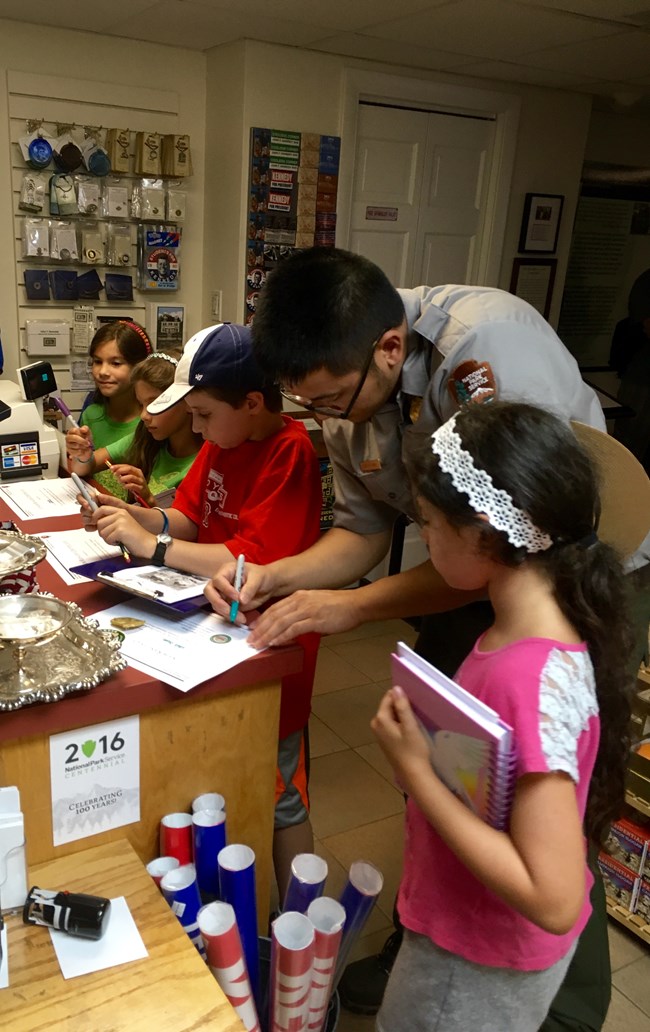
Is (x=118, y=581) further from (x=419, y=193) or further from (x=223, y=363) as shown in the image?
(x=419, y=193)

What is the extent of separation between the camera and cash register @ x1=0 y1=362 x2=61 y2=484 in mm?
2455

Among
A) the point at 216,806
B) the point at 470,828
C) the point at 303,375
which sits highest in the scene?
the point at 303,375

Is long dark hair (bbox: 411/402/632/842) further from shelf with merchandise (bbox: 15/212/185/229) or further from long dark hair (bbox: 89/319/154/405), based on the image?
shelf with merchandise (bbox: 15/212/185/229)

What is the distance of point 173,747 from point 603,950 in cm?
94

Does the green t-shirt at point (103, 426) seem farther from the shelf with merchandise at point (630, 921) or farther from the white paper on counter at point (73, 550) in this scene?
the shelf with merchandise at point (630, 921)

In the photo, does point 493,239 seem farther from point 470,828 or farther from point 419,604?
point 470,828

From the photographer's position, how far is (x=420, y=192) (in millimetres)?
3723

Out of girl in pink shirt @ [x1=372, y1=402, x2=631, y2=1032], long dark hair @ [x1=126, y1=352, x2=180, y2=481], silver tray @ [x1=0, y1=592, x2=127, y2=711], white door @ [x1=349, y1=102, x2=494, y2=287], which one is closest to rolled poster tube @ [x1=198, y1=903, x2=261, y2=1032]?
girl in pink shirt @ [x1=372, y1=402, x2=631, y2=1032]

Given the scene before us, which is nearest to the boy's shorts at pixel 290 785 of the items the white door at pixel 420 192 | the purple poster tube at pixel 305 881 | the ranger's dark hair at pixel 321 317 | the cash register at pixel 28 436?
the purple poster tube at pixel 305 881

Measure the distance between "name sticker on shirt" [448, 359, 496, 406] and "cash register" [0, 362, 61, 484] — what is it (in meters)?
1.58

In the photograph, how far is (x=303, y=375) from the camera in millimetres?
1335

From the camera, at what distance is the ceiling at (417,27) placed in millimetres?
2553

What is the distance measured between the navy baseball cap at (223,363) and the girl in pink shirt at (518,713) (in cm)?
59

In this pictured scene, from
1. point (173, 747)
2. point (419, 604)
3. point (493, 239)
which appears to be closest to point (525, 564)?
point (419, 604)
